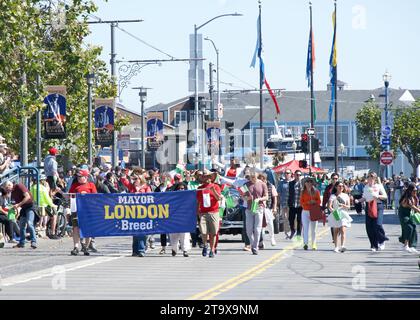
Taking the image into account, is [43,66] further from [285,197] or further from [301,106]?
[301,106]

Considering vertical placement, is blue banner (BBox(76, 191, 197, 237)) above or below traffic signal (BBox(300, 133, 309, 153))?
below

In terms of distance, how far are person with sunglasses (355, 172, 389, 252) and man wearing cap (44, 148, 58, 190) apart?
9.75 meters

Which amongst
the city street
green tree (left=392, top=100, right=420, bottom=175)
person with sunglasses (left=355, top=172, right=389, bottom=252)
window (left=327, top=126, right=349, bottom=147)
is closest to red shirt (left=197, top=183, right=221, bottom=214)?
the city street

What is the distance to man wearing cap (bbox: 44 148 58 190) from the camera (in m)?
35.5

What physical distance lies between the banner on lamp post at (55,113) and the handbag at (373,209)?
13.8 m

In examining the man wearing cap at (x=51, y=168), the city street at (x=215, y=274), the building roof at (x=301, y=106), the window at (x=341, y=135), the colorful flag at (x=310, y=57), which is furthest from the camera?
the building roof at (x=301, y=106)

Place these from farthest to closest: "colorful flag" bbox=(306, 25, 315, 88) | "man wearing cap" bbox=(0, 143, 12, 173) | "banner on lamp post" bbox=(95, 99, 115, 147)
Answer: "colorful flag" bbox=(306, 25, 315, 88) → "banner on lamp post" bbox=(95, 99, 115, 147) → "man wearing cap" bbox=(0, 143, 12, 173)

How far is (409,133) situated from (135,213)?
7365 cm

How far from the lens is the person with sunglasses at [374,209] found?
29.5m

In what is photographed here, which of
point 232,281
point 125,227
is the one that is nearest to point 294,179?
point 125,227

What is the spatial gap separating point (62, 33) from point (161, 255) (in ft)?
50.2

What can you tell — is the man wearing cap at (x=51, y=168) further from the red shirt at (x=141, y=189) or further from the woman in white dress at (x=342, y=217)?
the woman in white dress at (x=342, y=217)

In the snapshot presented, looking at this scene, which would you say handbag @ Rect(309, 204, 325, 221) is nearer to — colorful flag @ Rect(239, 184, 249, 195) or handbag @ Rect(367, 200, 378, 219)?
handbag @ Rect(367, 200, 378, 219)

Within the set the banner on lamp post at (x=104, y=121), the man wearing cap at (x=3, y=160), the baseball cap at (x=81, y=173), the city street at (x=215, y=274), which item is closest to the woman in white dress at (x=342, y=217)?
the city street at (x=215, y=274)
